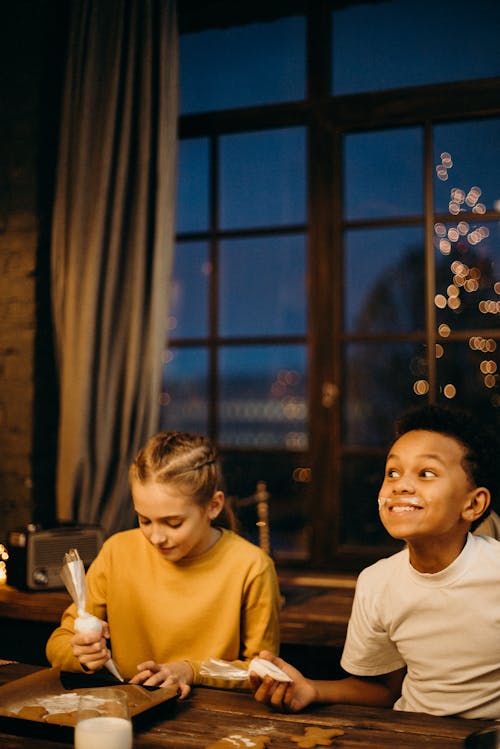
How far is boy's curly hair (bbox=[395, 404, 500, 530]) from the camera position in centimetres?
162

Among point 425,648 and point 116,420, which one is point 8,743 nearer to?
point 425,648

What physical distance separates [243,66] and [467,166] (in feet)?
3.42

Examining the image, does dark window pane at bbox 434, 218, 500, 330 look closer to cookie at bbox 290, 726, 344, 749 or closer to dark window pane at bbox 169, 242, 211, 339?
dark window pane at bbox 169, 242, 211, 339

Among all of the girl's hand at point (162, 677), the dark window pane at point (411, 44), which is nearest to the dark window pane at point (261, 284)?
the dark window pane at point (411, 44)

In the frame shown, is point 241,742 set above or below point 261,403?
below

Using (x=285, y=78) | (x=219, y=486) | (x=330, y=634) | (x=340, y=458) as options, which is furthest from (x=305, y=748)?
(x=285, y=78)

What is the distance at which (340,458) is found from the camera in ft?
11.1

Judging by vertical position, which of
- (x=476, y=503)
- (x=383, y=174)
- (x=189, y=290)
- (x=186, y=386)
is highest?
(x=383, y=174)

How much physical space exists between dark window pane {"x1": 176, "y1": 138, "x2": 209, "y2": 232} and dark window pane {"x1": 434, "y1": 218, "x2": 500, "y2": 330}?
3.30 ft

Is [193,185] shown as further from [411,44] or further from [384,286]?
[411,44]

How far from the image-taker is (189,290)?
376 cm

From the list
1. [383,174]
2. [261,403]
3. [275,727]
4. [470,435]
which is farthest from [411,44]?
[275,727]

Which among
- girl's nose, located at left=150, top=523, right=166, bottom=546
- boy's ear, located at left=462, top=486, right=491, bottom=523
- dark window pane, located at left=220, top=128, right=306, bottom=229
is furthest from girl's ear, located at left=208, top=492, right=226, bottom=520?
dark window pane, located at left=220, top=128, right=306, bottom=229

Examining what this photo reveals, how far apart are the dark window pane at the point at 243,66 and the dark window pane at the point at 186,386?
1.04 m
